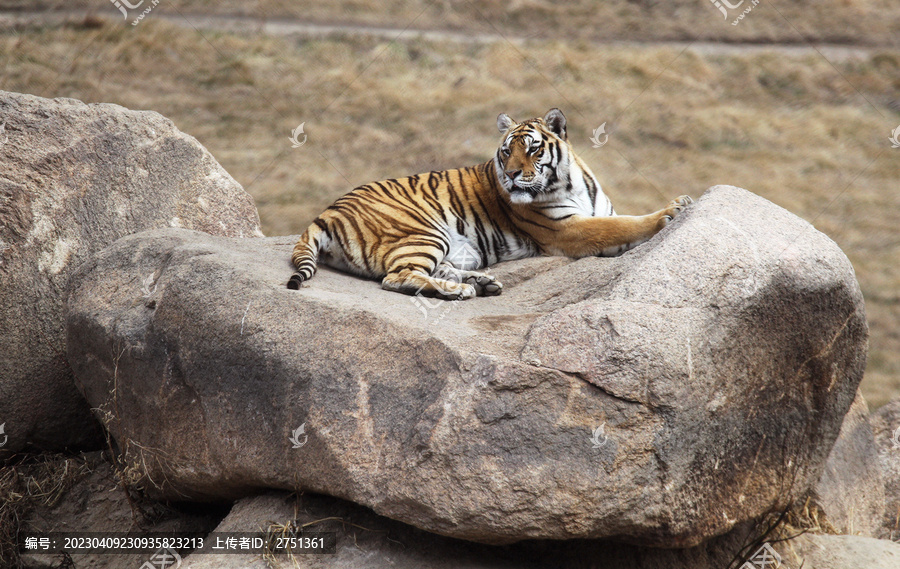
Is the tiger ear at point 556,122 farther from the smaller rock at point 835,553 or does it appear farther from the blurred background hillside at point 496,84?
the blurred background hillside at point 496,84

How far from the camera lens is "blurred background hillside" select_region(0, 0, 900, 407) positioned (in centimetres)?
1215

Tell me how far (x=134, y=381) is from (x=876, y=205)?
1077 cm

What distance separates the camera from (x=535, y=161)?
17.9 feet

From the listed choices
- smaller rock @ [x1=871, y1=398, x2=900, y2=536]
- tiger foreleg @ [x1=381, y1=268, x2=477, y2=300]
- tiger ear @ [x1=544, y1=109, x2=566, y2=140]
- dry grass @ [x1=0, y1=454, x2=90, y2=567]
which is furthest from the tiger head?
dry grass @ [x1=0, y1=454, x2=90, y2=567]

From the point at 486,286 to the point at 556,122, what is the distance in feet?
5.08

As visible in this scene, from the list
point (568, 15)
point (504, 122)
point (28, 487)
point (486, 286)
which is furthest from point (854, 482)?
point (568, 15)

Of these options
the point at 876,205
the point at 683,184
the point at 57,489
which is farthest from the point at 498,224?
the point at 876,205

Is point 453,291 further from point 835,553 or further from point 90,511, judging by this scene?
point 90,511

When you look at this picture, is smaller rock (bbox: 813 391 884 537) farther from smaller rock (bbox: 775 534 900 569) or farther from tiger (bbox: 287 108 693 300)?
tiger (bbox: 287 108 693 300)

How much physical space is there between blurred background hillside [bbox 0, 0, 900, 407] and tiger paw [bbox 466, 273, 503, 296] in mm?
6698

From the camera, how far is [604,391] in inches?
130

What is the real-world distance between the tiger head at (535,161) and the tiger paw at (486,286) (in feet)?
2.73

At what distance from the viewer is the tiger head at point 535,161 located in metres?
5.41

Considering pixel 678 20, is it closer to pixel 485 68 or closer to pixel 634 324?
pixel 485 68
